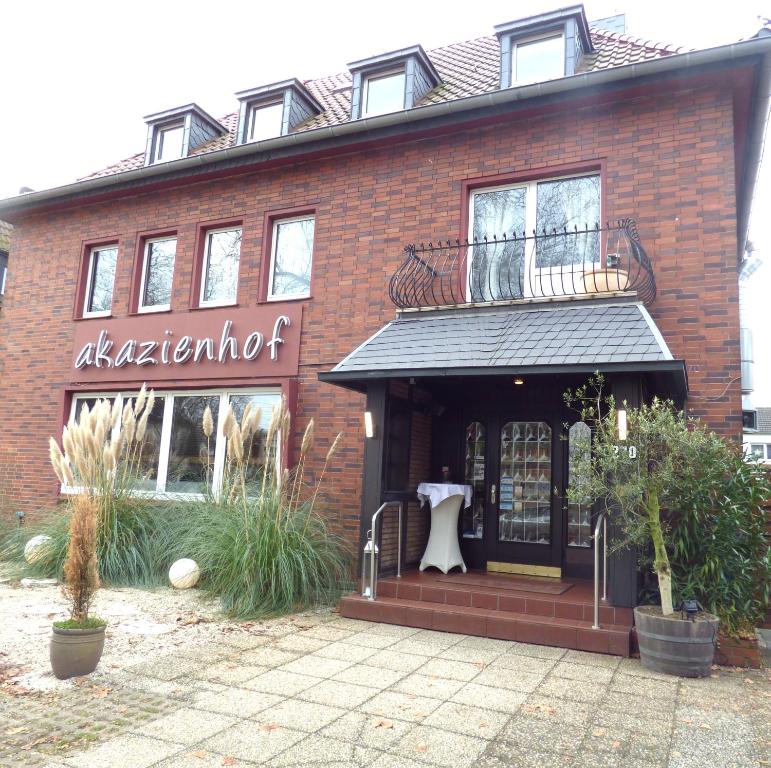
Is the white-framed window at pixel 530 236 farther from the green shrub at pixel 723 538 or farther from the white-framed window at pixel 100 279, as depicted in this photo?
the white-framed window at pixel 100 279

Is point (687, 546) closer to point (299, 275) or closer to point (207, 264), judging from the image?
point (299, 275)

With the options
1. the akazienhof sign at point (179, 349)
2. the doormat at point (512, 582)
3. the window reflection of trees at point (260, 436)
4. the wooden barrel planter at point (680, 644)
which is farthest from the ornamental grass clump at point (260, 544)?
the wooden barrel planter at point (680, 644)

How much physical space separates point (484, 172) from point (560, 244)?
52.4 inches

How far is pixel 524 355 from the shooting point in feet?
A: 20.5

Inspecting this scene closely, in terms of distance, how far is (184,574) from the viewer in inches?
286

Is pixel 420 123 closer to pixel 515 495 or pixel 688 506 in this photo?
pixel 515 495

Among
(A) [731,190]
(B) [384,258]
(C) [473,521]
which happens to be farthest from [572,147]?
(C) [473,521]

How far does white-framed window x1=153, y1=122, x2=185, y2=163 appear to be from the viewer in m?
11.2

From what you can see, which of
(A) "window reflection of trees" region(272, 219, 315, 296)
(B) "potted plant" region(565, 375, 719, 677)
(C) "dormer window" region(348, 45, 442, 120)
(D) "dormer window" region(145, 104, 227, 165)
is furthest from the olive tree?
(D) "dormer window" region(145, 104, 227, 165)

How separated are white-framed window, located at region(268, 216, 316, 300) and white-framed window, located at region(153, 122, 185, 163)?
2949mm

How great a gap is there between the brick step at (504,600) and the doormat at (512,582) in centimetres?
12

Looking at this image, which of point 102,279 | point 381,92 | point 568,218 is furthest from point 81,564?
point 381,92

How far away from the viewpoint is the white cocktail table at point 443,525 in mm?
7512

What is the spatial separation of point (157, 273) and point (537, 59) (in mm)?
6292
